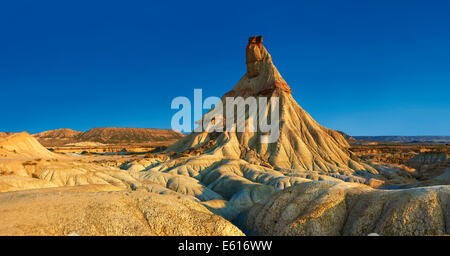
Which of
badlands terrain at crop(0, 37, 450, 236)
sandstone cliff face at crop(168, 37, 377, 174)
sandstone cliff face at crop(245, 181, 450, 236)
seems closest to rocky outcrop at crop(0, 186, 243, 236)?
badlands terrain at crop(0, 37, 450, 236)

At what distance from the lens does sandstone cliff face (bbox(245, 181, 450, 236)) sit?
11461 millimetres

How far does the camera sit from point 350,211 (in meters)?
Result: 14.2

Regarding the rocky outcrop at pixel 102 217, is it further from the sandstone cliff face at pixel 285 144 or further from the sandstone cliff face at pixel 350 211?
the sandstone cliff face at pixel 285 144

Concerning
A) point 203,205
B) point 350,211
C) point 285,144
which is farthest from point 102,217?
point 285,144

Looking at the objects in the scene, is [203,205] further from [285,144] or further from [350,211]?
[285,144]

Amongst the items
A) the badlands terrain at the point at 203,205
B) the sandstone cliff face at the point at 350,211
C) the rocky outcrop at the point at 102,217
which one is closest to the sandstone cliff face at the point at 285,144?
the badlands terrain at the point at 203,205

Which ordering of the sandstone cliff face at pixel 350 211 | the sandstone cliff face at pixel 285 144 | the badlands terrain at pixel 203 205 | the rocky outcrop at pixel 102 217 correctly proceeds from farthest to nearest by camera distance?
1. the sandstone cliff face at pixel 285 144
2. the sandstone cliff face at pixel 350 211
3. the badlands terrain at pixel 203 205
4. the rocky outcrop at pixel 102 217

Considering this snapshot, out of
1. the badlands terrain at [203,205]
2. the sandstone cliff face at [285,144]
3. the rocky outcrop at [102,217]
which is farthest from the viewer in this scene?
the sandstone cliff face at [285,144]

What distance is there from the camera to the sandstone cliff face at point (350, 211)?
11.5 meters

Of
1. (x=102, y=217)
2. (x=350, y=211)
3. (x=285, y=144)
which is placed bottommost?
(x=350, y=211)

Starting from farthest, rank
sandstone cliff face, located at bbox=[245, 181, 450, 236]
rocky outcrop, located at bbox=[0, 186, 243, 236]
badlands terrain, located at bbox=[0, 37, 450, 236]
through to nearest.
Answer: sandstone cliff face, located at bbox=[245, 181, 450, 236]
badlands terrain, located at bbox=[0, 37, 450, 236]
rocky outcrop, located at bbox=[0, 186, 243, 236]

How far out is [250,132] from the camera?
61969mm

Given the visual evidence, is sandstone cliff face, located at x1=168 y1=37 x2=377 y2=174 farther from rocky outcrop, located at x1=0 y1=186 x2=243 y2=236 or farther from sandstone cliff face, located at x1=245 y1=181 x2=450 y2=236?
rocky outcrop, located at x1=0 y1=186 x2=243 y2=236
